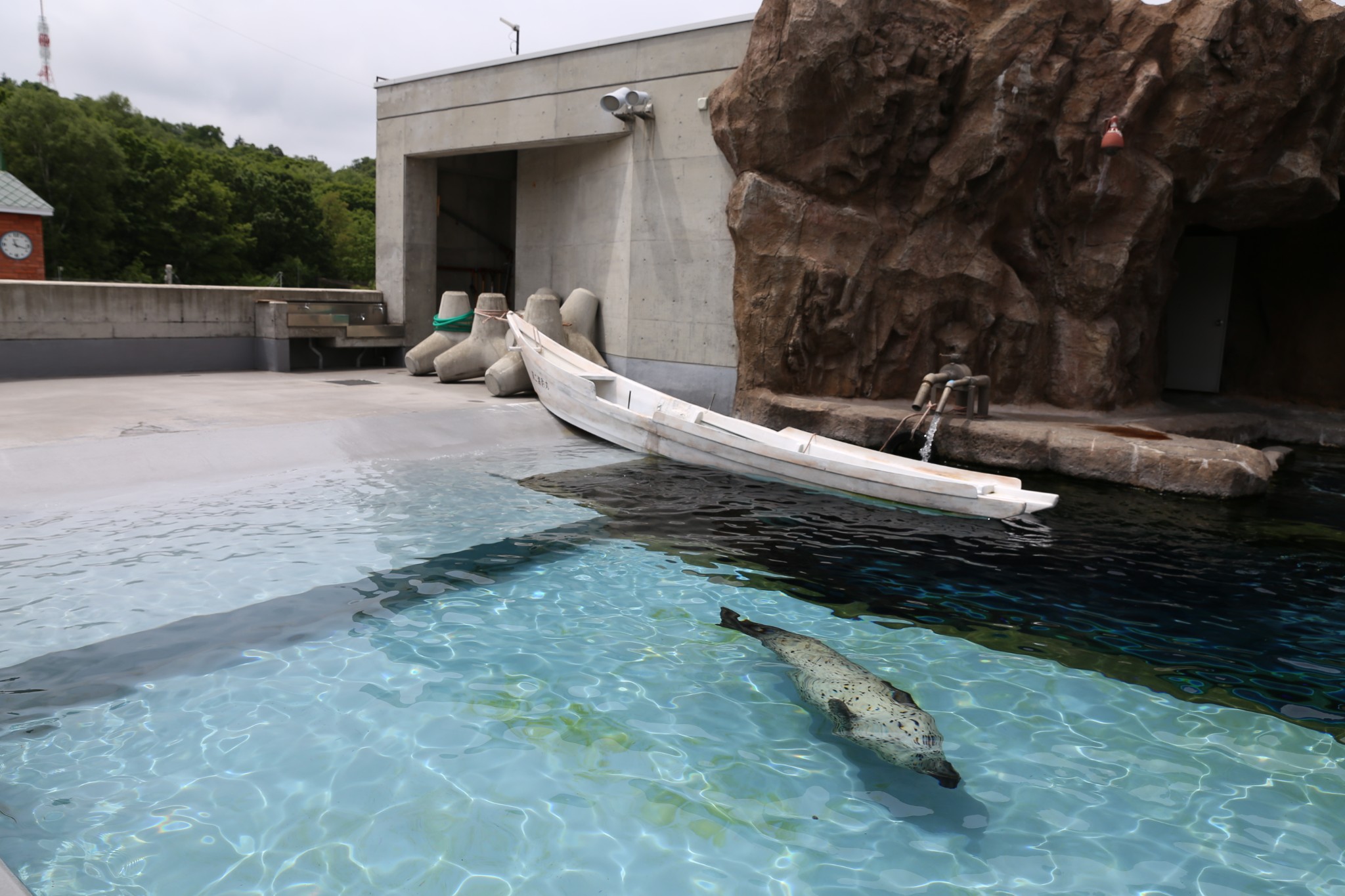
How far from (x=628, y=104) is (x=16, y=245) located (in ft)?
52.2

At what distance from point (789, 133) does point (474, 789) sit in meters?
8.63

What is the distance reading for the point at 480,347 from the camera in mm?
13109

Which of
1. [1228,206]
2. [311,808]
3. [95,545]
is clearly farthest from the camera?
[1228,206]

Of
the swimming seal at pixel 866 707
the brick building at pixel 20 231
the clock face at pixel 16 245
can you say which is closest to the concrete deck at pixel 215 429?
the swimming seal at pixel 866 707

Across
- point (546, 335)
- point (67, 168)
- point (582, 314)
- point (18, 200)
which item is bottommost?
point (546, 335)

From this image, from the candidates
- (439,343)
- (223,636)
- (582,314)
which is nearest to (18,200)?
(439,343)

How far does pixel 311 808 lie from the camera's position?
3.33 meters

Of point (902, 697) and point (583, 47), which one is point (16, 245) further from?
point (902, 697)

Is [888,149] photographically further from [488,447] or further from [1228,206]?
[488,447]

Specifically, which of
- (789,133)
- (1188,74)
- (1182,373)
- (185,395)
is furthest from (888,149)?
(185,395)

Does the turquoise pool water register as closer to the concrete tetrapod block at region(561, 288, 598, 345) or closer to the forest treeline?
the concrete tetrapod block at region(561, 288, 598, 345)

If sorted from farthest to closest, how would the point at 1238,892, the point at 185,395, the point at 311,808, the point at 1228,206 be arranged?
the point at 1228,206 < the point at 185,395 < the point at 311,808 < the point at 1238,892

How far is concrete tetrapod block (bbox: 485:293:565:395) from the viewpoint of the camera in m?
11.9

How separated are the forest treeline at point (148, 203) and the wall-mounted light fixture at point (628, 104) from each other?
98.9 feet
